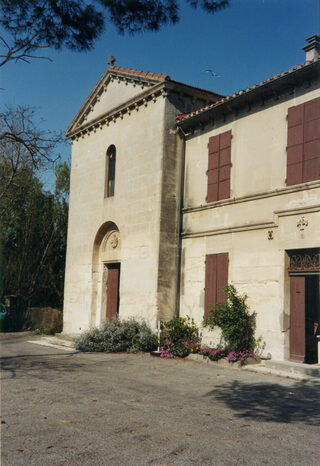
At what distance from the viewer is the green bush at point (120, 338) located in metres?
13.8

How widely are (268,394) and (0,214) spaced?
19.4m

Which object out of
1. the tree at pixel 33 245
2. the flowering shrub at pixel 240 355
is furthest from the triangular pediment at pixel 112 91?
the flowering shrub at pixel 240 355

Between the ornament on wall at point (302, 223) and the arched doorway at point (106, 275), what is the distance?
7.67m

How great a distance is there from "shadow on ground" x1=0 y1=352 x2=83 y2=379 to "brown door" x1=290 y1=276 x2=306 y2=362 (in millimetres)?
5000

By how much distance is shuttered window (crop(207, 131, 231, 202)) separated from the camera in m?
13.5

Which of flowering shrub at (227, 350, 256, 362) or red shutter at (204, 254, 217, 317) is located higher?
red shutter at (204, 254, 217, 317)

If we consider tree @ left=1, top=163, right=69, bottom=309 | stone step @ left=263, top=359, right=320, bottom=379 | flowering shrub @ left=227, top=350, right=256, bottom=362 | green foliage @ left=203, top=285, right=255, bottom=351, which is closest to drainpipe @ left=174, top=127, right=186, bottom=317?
green foliage @ left=203, top=285, right=255, bottom=351

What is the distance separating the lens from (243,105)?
13.3 m

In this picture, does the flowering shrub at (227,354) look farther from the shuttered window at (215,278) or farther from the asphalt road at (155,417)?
the shuttered window at (215,278)

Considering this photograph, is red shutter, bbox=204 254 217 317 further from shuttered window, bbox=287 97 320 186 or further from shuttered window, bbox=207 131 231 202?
shuttered window, bbox=287 97 320 186

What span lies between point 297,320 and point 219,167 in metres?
4.98

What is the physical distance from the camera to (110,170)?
1795cm

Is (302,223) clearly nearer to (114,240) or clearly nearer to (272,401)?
(272,401)

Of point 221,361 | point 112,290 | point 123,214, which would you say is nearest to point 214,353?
point 221,361
